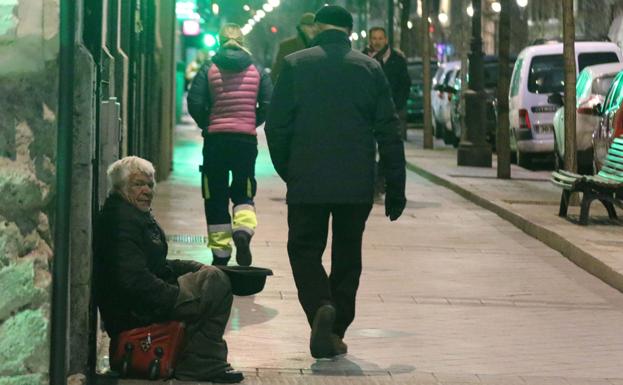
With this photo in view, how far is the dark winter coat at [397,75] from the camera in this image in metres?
17.2

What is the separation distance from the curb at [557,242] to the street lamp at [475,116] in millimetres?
4744

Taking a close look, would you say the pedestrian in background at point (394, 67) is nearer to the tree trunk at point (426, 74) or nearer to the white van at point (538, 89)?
the white van at point (538, 89)

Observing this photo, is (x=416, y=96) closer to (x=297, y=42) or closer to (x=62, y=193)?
(x=297, y=42)

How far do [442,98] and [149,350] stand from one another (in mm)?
28955

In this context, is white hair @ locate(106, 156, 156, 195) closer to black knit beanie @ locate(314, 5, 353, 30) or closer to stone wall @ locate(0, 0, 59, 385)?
stone wall @ locate(0, 0, 59, 385)

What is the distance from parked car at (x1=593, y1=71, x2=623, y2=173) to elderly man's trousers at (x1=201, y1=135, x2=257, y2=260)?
17.4ft

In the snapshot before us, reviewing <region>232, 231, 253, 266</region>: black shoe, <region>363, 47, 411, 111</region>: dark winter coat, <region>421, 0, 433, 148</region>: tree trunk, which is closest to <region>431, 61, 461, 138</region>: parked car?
<region>421, 0, 433, 148</region>: tree trunk

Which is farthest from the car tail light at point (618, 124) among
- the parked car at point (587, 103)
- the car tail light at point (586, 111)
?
the parked car at point (587, 103)

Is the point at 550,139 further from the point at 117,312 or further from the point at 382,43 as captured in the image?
the point at 117,312

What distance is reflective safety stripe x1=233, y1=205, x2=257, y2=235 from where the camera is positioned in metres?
11.3

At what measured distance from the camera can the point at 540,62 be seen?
2580 centimetres

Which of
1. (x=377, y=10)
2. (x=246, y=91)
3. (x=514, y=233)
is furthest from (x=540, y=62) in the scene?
(x=377, y=10)

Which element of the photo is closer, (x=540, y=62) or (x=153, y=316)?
(x=153, y=316)

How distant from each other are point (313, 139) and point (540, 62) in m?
17.9
